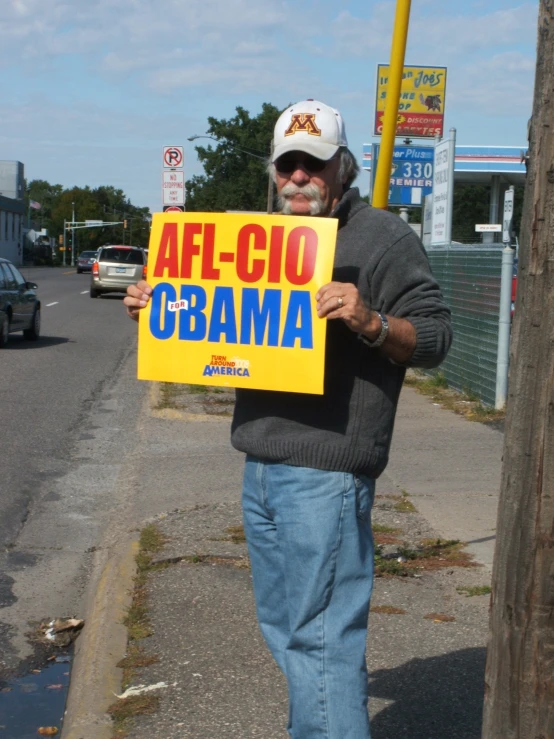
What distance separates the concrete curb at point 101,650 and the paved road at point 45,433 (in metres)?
0.34

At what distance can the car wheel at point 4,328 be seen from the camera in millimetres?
18344

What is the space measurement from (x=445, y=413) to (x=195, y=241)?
892cm

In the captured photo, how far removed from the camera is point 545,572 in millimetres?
2568

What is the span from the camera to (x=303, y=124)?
9.64 feet

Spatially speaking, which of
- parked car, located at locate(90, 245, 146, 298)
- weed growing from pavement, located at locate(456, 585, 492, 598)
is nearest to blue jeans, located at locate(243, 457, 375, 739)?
weed growing from pavement, located at locate(456, 585, 492, 598)

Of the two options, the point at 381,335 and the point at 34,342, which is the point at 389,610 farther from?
the point at 34,342

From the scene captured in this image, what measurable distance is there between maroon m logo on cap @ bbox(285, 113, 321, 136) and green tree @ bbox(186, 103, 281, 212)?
86.6m

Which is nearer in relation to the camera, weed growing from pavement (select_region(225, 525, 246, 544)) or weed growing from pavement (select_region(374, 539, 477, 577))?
weed growing from pavement (select_region(374, 539, 477, 577))

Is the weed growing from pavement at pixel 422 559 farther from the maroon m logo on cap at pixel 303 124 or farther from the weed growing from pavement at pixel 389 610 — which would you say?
the maroon m logo on cap at pixel 303 124

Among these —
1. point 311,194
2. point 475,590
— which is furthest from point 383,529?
point 311,194

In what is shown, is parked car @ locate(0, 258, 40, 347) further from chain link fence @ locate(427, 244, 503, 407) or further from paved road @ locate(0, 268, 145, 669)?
chain link fence @ locate(427, 244, 503, 407)

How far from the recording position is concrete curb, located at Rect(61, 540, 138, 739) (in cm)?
389

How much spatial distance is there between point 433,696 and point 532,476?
177 centimetres

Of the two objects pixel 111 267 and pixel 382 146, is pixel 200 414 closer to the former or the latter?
pixel 382 146
